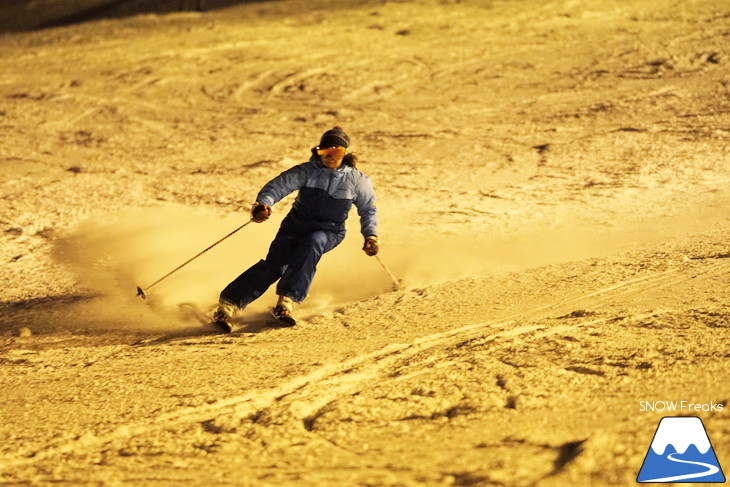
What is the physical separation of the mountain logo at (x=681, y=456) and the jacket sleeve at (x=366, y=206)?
8.14 feet

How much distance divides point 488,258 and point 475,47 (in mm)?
7236

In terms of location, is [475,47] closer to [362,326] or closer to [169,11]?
[169,11]

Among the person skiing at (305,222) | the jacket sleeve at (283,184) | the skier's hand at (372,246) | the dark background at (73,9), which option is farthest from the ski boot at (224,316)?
the dark background at (73,9)

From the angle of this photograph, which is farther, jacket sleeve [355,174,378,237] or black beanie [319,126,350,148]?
jacket sleeve [355,174,378,237]

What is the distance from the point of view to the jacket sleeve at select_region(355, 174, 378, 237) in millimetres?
5273

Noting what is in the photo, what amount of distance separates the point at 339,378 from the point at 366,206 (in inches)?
63.2

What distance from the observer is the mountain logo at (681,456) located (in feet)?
9.64

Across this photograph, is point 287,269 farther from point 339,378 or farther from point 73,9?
point 73,9

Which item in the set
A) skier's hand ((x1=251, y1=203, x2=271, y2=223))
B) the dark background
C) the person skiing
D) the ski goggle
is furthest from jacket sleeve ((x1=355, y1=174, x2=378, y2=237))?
the dark background

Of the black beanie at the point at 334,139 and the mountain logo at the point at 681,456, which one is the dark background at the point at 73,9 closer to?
the black beanie at the point at 334,139

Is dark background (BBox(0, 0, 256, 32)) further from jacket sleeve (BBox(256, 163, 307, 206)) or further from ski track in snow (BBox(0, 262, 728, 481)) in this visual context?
ski track in snow (BBox(0, 262, 728, 481))

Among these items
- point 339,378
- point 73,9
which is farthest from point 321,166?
point 73,9

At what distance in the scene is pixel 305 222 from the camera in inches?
207

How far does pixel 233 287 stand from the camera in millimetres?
5215
